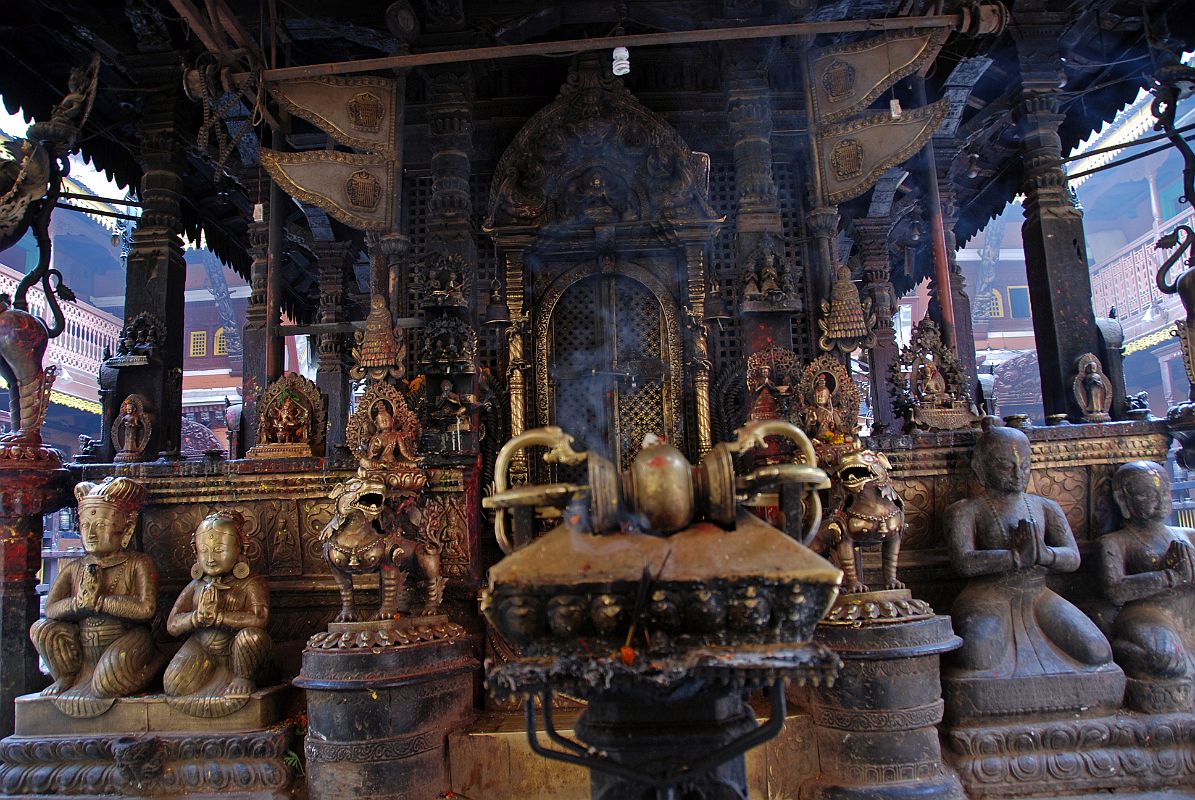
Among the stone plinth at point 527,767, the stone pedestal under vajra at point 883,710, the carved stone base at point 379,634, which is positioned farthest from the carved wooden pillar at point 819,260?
the carved stone base at point 379,634

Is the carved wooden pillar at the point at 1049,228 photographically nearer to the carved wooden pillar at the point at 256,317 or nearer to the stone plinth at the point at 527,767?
the stone plinth at the point at 527,767

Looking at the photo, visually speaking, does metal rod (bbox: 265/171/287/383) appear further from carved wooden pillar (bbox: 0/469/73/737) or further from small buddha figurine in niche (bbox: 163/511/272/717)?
small buddha figurine in niche (bbox: 163/511/272/717)

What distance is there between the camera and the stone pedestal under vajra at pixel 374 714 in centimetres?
445

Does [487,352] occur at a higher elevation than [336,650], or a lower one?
higher

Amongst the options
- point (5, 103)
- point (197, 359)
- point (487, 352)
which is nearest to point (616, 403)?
point (487, 352)

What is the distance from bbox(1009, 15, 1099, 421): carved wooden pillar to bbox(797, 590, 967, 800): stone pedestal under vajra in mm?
3859

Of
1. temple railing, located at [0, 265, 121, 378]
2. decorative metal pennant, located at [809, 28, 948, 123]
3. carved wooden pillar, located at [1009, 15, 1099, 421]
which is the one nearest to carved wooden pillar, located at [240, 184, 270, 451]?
decorative metal pennant, located at [809, 28, 948, 123]

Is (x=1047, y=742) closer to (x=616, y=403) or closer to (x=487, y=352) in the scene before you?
(x=616, y=403)

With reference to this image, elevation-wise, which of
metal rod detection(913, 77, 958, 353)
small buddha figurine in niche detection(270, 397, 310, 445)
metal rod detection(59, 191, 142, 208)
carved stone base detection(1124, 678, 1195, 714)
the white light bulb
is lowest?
carved stone base detection(1124, 678, 1195, 714)

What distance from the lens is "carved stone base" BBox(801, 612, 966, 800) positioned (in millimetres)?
4438

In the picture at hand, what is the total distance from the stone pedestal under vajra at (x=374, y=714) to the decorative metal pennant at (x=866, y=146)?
18.1 feet

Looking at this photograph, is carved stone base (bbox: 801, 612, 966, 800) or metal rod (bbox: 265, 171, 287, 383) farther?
metal rod (bbox: 265, 171, 287, 383)

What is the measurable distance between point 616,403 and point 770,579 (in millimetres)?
5001

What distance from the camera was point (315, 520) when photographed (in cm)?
584
